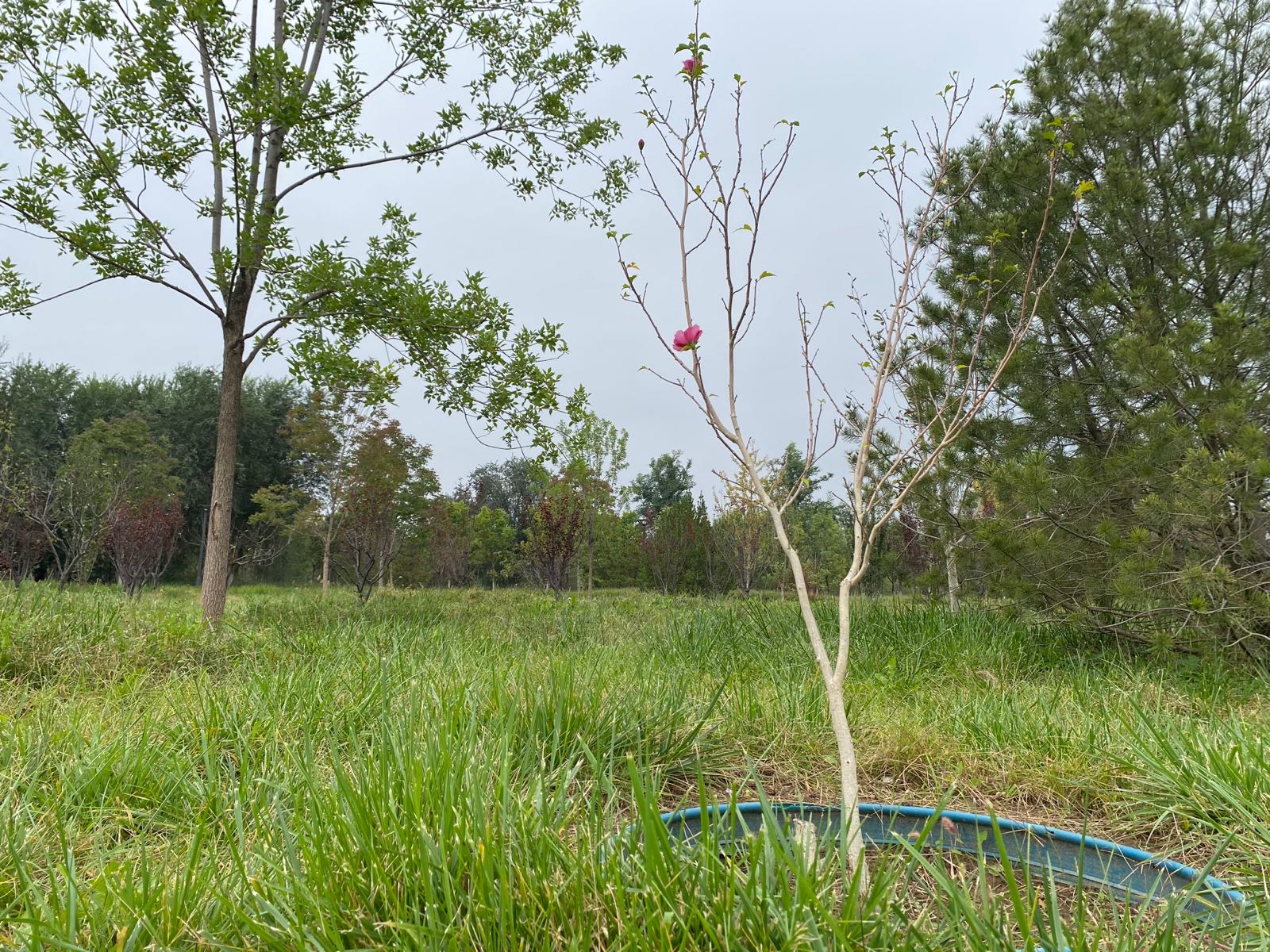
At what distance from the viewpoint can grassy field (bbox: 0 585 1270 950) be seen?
1.17 metres

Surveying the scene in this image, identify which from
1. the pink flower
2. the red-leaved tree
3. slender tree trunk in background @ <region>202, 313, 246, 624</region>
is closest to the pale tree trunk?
the pink flower

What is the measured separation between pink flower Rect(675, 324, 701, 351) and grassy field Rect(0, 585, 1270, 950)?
117cm

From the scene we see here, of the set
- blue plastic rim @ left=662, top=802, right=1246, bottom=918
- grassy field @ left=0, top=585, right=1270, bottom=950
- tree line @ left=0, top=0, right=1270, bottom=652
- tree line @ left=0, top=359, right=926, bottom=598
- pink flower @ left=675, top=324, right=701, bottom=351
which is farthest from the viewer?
tree line @ left=0, top=359, right=926, bottom=598

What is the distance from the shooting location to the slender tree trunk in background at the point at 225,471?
5660 millimetres

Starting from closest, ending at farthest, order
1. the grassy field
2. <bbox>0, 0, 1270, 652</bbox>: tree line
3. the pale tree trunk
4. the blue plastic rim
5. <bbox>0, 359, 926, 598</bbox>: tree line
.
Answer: the grassy field
the pale tree trunk
the blue plastic rim
<bbox>0, 0, 1270, 652</bbox>: tree line
<bbox>0, 359, 926, 598</bbox>: tree line

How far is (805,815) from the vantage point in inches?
73.4

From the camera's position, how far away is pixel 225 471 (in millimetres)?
5762

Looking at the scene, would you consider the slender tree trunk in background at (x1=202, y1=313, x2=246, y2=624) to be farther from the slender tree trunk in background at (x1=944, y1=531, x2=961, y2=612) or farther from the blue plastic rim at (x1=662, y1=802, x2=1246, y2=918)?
the slender tree trunk in background at (x1=944, y1=531, x2=961, y2=612)

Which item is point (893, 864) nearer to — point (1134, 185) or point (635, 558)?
point (1134, 185)

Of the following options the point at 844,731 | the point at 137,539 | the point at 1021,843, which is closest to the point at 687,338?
the point at 844,731

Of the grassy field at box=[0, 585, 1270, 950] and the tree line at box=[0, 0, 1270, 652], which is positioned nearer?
the grassy field at box=[0, 585, 1270, 950]

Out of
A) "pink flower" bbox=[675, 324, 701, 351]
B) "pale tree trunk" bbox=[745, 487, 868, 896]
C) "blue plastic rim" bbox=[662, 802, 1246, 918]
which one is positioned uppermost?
"pink flower" bbox=[675, 324, 701, 351]

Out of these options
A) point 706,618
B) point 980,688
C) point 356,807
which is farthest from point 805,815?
point 706,618

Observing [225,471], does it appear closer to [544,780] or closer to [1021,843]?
[544,780]
